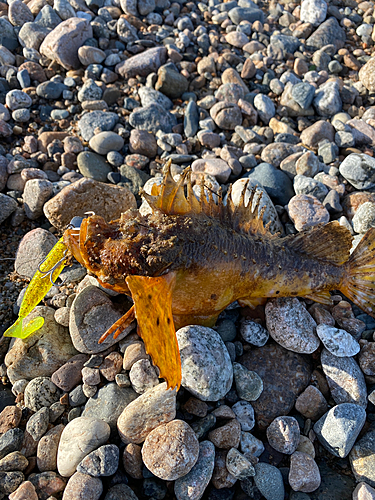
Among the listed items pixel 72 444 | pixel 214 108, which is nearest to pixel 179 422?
pixel 72 444

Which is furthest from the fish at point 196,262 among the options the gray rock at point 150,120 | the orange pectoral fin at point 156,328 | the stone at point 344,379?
the gray rock at point 150,120

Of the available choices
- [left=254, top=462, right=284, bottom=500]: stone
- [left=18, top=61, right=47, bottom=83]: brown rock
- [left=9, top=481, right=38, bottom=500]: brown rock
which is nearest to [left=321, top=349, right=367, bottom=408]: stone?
[left=254, top=462, right=284, bottom=500]: stone

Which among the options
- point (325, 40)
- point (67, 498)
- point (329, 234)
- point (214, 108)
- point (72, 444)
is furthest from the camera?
point (325, 40)

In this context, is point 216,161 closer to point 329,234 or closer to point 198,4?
point 329,234

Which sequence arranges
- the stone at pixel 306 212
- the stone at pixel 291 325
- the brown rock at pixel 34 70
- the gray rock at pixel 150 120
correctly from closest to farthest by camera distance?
the stone at pixel 291 325 < the stone at pixel 306 212 < the gray rock at pixel 150 120 < the brown rock at pixel 34 70

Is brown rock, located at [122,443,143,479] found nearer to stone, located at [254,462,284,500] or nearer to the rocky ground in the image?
the rocky ground

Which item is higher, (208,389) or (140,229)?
(140,229)

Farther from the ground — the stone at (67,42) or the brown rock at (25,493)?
the stone at (67,42)

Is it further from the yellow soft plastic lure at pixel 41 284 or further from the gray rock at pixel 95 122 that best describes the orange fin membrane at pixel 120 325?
the gray rock at pixel 95 122
